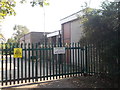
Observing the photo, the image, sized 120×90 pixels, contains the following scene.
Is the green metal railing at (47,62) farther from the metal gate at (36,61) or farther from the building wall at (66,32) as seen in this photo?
the building wall at (66,32)

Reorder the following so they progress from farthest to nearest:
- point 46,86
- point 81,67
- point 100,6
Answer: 1. point 81,67
2. point 100,6
3. point 46,86

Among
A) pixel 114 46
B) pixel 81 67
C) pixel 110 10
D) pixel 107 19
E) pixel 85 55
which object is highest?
pixel 110 10

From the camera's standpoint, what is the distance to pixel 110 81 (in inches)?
258

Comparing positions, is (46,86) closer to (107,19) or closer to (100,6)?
(107,19)

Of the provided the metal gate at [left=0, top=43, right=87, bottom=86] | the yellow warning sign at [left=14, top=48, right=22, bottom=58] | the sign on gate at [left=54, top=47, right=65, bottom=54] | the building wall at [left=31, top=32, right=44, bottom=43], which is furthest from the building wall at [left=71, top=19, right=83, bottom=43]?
the building wall at [left=31, top=32, right=44, bottom=43]

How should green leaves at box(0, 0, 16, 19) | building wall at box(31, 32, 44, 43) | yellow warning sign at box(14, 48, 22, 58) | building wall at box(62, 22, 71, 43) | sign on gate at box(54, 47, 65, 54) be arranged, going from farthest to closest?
building wall at box(31, 32, 44, 43), building wall at box(62, 22, 71, 43), sign on gate at box(54, 47, 65, 54), yellow warning sign at box(14, 48, 22, 58), green leaves at box(0, 0, 16, 19)

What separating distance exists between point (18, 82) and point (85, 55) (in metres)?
4.16

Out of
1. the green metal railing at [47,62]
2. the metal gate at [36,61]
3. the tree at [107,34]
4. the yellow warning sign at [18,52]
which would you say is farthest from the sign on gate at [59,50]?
the yellow warning sign at [18,52]

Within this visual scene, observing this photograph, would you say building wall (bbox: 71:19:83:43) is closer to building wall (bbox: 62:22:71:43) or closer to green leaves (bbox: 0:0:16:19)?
building wall (bbox: 62:22:71:43)

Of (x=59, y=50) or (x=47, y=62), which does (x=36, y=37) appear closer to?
(x=59, y=50)

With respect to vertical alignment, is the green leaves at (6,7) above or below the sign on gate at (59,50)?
above

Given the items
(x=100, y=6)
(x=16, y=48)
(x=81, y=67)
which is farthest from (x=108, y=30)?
(x=16, y=48)

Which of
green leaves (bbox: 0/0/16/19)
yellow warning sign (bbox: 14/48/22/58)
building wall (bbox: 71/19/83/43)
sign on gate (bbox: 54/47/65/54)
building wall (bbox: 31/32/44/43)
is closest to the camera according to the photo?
green leaves (bbox: 0/0/16/19)

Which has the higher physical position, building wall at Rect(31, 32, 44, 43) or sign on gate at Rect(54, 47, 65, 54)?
building wall at Rect(31, 32, 44, 43)
